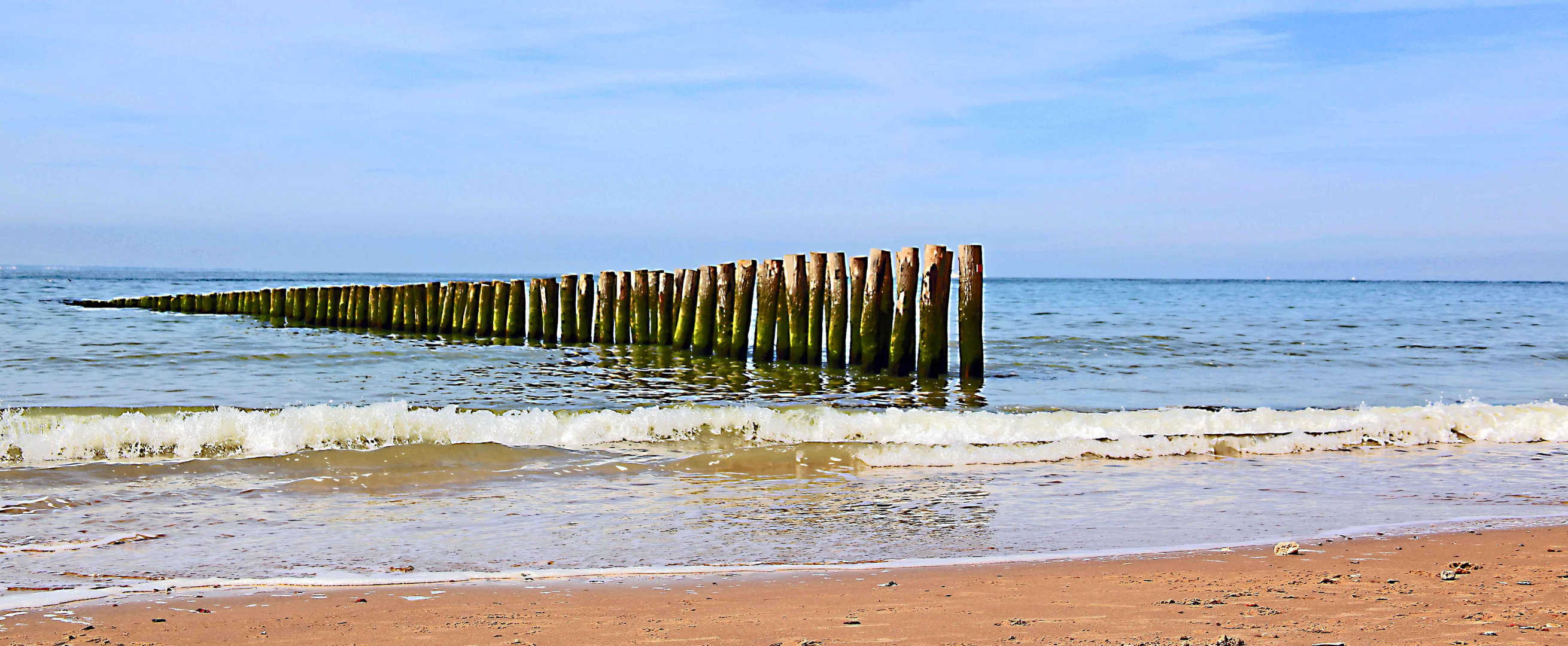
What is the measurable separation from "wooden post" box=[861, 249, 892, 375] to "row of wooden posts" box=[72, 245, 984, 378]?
0.04 feet

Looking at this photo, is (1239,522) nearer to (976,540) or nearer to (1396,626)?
(976,540)

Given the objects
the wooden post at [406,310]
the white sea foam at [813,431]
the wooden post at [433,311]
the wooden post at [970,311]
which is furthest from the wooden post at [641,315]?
the wooden post at [406,310]

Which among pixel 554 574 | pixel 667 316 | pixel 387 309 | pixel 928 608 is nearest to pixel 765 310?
pixel 667 316

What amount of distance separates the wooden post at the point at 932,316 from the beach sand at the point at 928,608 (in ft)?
23.5

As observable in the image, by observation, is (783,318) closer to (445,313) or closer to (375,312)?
(445,313)

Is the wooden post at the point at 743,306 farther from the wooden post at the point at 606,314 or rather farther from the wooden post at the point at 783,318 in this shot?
the wooden post at the point at 606,314

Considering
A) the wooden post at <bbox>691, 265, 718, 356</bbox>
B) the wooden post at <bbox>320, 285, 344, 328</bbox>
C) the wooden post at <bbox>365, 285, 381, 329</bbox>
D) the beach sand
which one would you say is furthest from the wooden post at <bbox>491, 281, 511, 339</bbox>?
the beach sand

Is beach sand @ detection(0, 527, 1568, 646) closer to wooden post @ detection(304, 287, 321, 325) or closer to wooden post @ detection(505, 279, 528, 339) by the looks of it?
wooden post @ detection(505, 279, 528, 339)

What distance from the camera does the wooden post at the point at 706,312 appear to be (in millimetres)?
13922

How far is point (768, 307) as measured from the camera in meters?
13.1

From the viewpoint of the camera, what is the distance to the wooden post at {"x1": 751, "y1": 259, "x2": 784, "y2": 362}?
509 inches

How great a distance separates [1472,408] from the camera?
8.61 metres

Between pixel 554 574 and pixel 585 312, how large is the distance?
12.7 meters

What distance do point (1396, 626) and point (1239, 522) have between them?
193 cm
